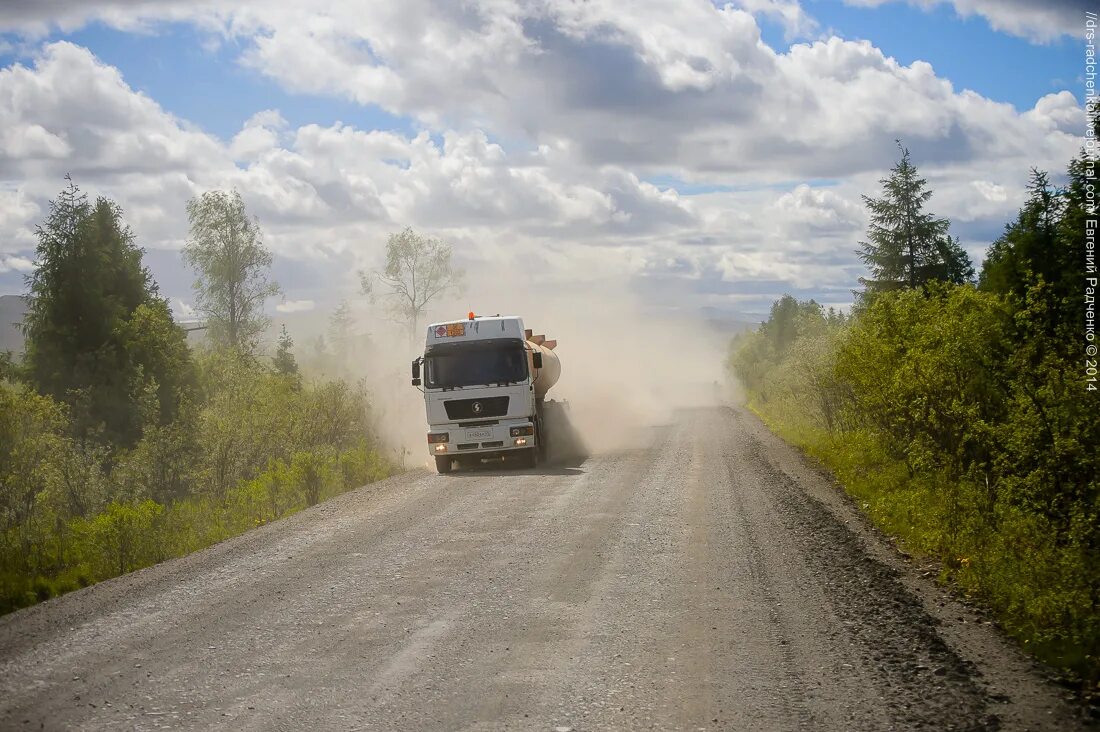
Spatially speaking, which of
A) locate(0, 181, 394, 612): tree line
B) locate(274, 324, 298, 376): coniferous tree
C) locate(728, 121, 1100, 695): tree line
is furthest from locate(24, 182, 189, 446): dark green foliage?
locate(728, 121, 1100, 695): tree line

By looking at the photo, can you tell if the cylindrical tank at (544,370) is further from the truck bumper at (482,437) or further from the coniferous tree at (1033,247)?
the coniferous tree at (1033,247)

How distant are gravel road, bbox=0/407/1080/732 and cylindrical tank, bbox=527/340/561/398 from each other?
954cm

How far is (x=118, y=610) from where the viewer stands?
8.94 metres

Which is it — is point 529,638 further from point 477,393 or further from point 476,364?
point 476,364

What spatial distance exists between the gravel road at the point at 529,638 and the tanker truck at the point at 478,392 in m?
7.64

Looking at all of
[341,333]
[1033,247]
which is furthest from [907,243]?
[341,333]

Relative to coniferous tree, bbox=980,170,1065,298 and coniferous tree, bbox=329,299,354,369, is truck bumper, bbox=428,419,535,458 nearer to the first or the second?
coniferous tree, bbox=980,170,1065,298

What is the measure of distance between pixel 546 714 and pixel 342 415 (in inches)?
972

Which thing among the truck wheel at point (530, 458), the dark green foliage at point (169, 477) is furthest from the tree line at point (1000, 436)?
the dark green foliage at point (169, 477)

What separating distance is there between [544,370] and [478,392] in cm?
414

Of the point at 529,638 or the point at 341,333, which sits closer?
the point at 529,638

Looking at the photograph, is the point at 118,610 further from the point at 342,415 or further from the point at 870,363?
the point at 342,415

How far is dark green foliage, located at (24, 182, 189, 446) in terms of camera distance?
2952cm

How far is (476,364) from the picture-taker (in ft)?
69.8
